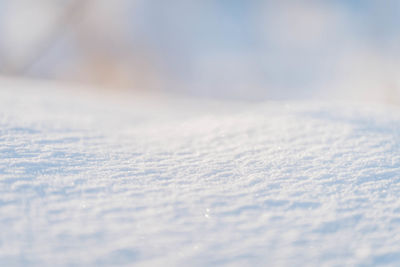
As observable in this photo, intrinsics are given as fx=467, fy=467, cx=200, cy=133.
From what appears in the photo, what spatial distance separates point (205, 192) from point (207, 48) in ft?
10.3

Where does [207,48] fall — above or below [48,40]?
below

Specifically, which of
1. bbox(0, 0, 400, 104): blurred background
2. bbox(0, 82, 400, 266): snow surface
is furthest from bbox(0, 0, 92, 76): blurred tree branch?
bbox(0, 82, 400, 266): snow surface

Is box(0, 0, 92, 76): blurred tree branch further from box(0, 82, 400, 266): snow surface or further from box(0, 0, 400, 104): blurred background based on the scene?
box(0, 82, 400, 266): snow surface

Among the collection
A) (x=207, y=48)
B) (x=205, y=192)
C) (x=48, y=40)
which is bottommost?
(x=205, y=192)

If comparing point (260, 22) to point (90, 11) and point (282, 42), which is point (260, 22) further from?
point (90, 11)

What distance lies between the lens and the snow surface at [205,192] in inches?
19.7

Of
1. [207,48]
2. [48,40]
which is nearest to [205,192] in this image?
[48,40]

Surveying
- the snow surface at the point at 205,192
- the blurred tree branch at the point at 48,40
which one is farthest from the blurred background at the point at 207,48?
the snow surface at the point at 205,192

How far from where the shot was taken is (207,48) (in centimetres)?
365

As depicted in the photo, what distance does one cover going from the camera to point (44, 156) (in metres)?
0.69

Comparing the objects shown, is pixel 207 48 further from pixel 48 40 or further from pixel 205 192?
pixel 205 192

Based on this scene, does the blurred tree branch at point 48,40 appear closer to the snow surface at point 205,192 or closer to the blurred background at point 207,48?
the blurred background at point 207,48

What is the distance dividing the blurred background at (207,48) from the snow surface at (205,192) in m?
2.22

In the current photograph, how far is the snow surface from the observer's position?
0.50 metres
